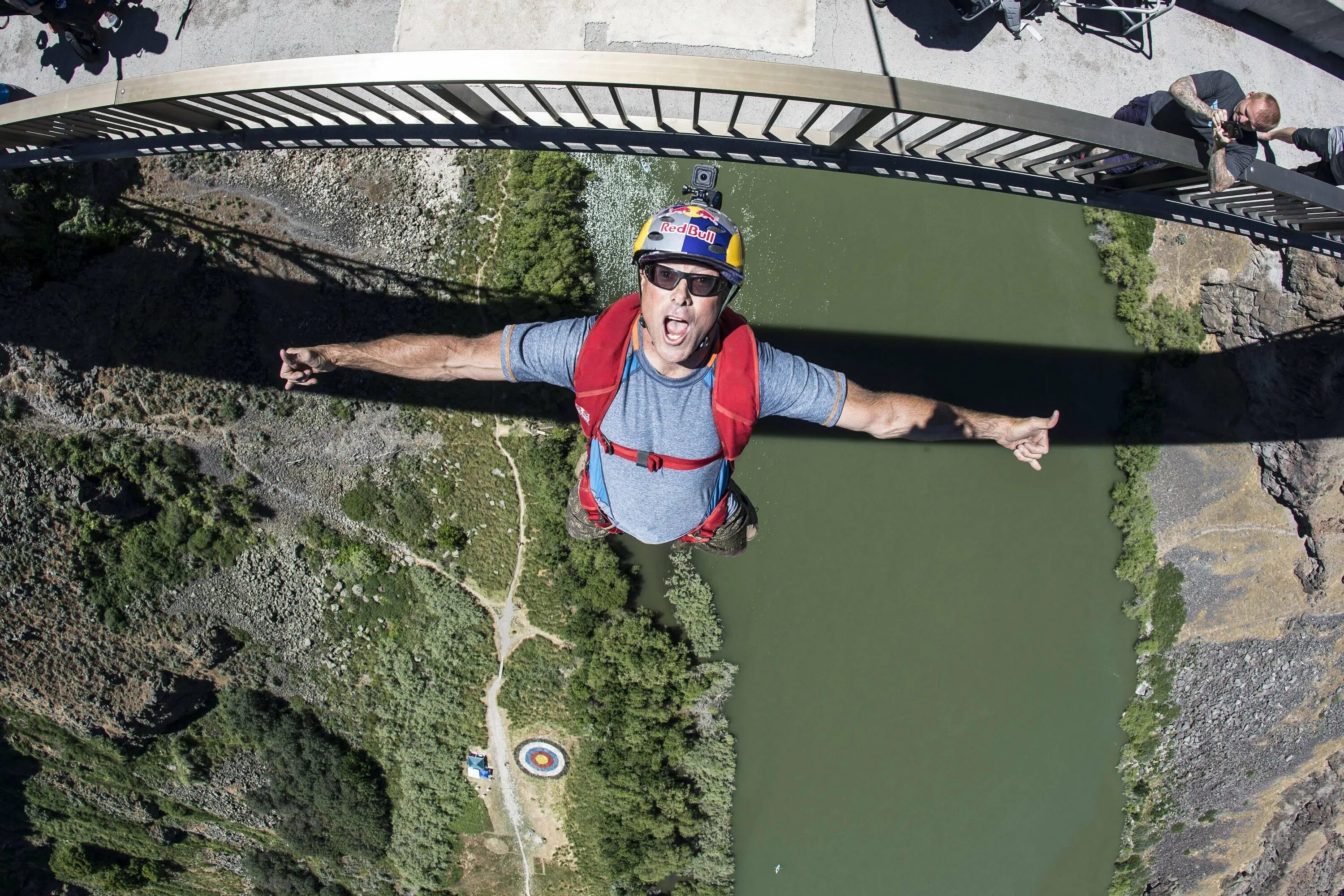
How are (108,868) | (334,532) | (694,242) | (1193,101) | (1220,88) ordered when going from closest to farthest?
(694,242), (1193,101), (1220,88), (334,532), (108,868)

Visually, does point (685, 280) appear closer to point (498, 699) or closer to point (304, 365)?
point (304, 365)

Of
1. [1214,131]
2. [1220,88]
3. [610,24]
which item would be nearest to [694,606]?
[610,24]

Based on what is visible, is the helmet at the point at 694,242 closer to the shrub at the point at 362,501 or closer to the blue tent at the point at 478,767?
the shrub at the point at 362,501

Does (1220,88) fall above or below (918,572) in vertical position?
above

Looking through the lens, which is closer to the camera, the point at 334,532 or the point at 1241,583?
the point at 334,532

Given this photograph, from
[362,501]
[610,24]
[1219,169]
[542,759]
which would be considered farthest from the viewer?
[542,759]

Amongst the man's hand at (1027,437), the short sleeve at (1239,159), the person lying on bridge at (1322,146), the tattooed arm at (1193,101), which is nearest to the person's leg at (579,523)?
the man's hand at (1027,437)
